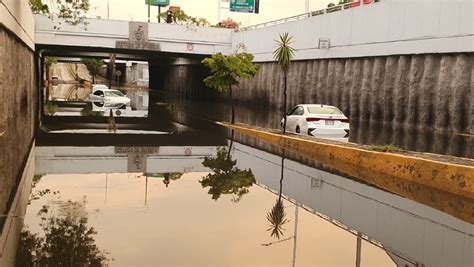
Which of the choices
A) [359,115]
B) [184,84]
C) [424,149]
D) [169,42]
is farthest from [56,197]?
[184,84]

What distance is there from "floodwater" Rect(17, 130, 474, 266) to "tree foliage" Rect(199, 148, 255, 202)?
0.02 meters

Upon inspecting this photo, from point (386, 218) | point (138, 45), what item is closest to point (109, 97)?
point (138, 45)

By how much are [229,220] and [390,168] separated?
5.29 meters

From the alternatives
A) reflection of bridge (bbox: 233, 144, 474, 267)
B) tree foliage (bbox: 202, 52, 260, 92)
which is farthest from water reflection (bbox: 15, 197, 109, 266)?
tree foliage (bbox: 202, 52, 260, 92)

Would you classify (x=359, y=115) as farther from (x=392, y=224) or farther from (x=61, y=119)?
(x=392, y=224)

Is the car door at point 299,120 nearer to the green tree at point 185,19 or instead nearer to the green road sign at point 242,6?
the green road sign at point 242,6

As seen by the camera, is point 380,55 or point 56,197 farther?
point 380,55

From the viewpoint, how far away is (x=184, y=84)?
66.3 m

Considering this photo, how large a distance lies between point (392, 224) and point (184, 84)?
195 ft

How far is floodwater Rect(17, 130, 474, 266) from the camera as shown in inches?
256

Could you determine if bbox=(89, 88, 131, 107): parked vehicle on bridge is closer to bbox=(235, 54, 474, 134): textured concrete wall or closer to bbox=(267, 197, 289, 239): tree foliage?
bbox=(235, 54, 474, 134): textured concrete wall

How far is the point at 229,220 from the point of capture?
8.38 m

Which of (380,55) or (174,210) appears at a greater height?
(380,55)

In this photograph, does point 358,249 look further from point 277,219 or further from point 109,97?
point 109,97
